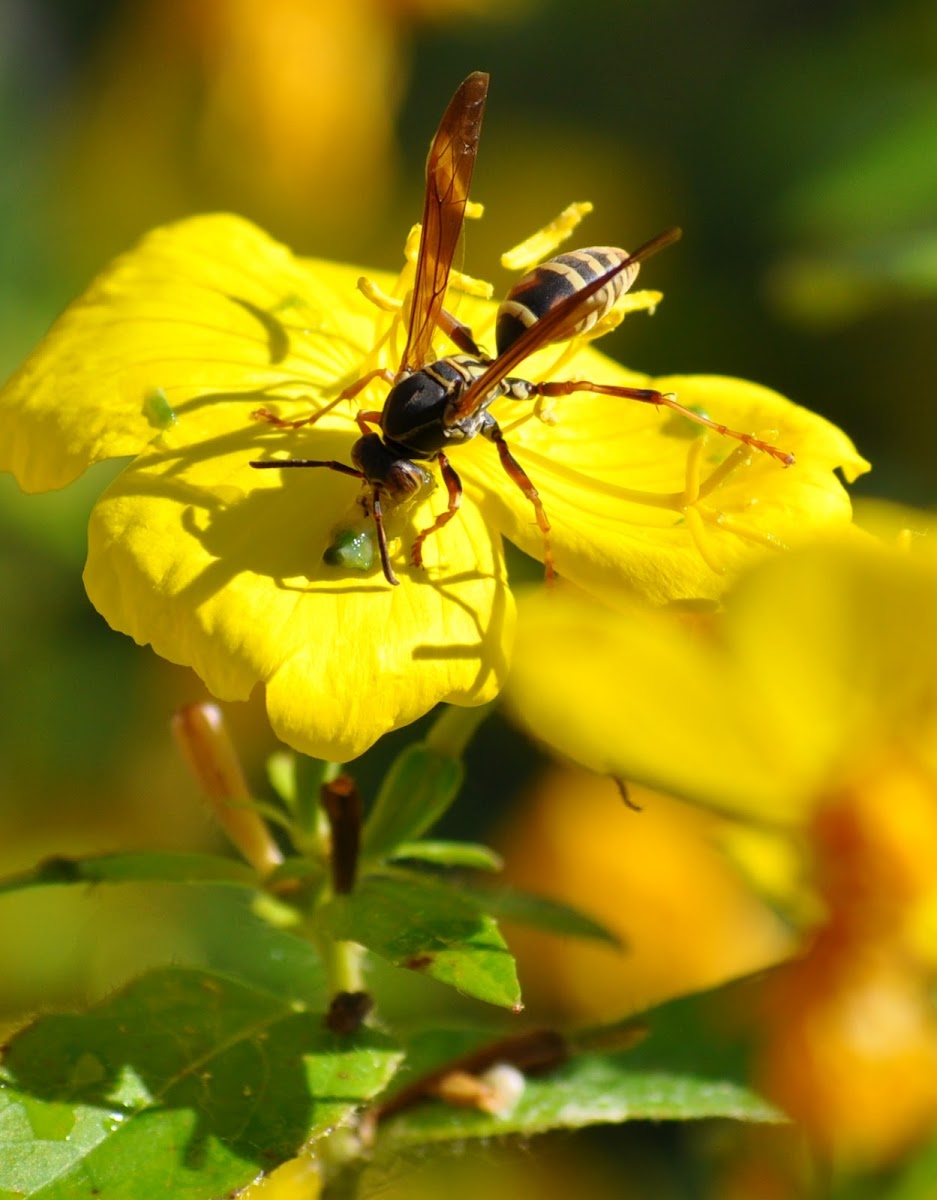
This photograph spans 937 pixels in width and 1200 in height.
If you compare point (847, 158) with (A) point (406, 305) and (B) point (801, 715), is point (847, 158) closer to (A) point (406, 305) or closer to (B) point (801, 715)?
(A) point (406, 305)

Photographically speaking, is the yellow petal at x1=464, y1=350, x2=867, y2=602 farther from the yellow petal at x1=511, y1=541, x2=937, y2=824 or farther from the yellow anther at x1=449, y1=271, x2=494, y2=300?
the yellow petal at x1=511, y1=541, x2=937, y2=824

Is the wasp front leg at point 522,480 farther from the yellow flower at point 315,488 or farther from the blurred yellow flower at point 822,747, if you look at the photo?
the blurred yellow flower at point 822,747

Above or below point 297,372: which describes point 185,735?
below

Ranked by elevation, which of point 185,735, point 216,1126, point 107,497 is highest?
point 107,497

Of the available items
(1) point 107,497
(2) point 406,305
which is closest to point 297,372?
(2) point 406,305

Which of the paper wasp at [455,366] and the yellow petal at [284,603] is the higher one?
the paper wasp at [455,366]

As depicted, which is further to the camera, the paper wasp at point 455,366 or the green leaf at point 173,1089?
the paper wasp at point 455,366

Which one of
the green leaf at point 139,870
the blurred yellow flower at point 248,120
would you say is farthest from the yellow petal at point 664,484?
the blurred yellow flower at point 248,120

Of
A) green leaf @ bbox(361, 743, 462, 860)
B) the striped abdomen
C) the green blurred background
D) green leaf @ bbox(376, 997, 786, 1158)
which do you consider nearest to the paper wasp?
the striped abdomen
